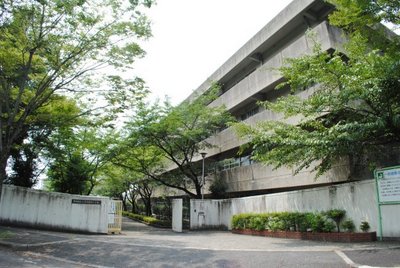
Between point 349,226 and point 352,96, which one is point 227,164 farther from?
point 352,96

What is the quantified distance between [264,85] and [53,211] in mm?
14617

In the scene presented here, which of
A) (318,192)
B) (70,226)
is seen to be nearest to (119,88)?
(70,226)

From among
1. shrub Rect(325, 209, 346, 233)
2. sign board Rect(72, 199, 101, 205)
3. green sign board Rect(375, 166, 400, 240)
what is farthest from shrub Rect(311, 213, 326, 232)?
sign board Rect(72, 199, 101, 205)

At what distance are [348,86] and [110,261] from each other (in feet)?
30.1

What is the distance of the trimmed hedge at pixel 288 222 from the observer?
12422 millimetres

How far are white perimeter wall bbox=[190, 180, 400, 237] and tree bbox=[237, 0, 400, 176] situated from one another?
1.28 metres

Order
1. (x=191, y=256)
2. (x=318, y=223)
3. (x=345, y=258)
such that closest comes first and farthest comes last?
(x=345, y=258) < (x=191, y=256) < (x=318, y=223)

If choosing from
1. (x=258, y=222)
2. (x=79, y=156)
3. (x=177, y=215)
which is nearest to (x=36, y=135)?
(x=79, y=156)

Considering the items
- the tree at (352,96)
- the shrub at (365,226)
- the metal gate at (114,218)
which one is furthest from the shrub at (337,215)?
the metal gate at (114,218)

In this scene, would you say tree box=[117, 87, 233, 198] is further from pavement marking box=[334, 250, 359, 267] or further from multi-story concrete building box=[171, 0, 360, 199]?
pavement marking box=[334, 250, 359, 267]

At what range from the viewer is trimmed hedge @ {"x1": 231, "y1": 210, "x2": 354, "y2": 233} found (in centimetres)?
1242

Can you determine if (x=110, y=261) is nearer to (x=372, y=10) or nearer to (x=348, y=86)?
(x=348, y=86)

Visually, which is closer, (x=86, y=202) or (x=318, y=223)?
(x=318, y=223)

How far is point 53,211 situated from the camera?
17.4m
